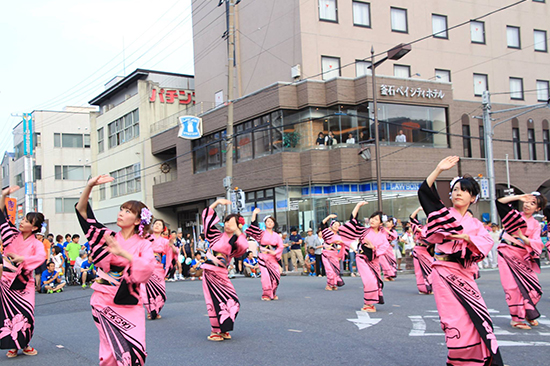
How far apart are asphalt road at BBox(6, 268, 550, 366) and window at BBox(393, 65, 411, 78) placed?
19825 mm

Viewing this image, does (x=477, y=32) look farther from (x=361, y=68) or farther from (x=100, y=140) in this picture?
(x=100, y=140)

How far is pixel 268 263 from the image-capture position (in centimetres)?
1228

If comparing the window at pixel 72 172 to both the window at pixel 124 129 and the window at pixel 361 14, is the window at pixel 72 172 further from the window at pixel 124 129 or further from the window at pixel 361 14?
the window at pixel 361 14

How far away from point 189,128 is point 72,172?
90.0 ft

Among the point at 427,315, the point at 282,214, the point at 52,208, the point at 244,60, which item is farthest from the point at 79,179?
the point at 427,315

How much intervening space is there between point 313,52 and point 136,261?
24482mm

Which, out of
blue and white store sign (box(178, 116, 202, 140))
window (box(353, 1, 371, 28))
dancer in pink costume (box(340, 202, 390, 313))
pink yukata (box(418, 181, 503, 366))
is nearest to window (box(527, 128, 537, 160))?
window (box(353, 1, 371, 28))

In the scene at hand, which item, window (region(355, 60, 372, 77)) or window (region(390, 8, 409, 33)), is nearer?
window (region(355, 60, 372, 77))

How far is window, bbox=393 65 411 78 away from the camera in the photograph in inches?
1195

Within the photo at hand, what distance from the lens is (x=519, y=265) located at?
8.12m

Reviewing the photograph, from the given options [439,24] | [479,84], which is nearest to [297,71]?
[439,24]

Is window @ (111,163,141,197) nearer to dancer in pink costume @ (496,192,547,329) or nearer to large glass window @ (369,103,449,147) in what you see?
large glass window @ (369,103,449,147)

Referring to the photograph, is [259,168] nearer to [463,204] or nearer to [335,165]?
[335,165]

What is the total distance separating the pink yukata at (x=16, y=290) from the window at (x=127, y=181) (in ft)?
106
